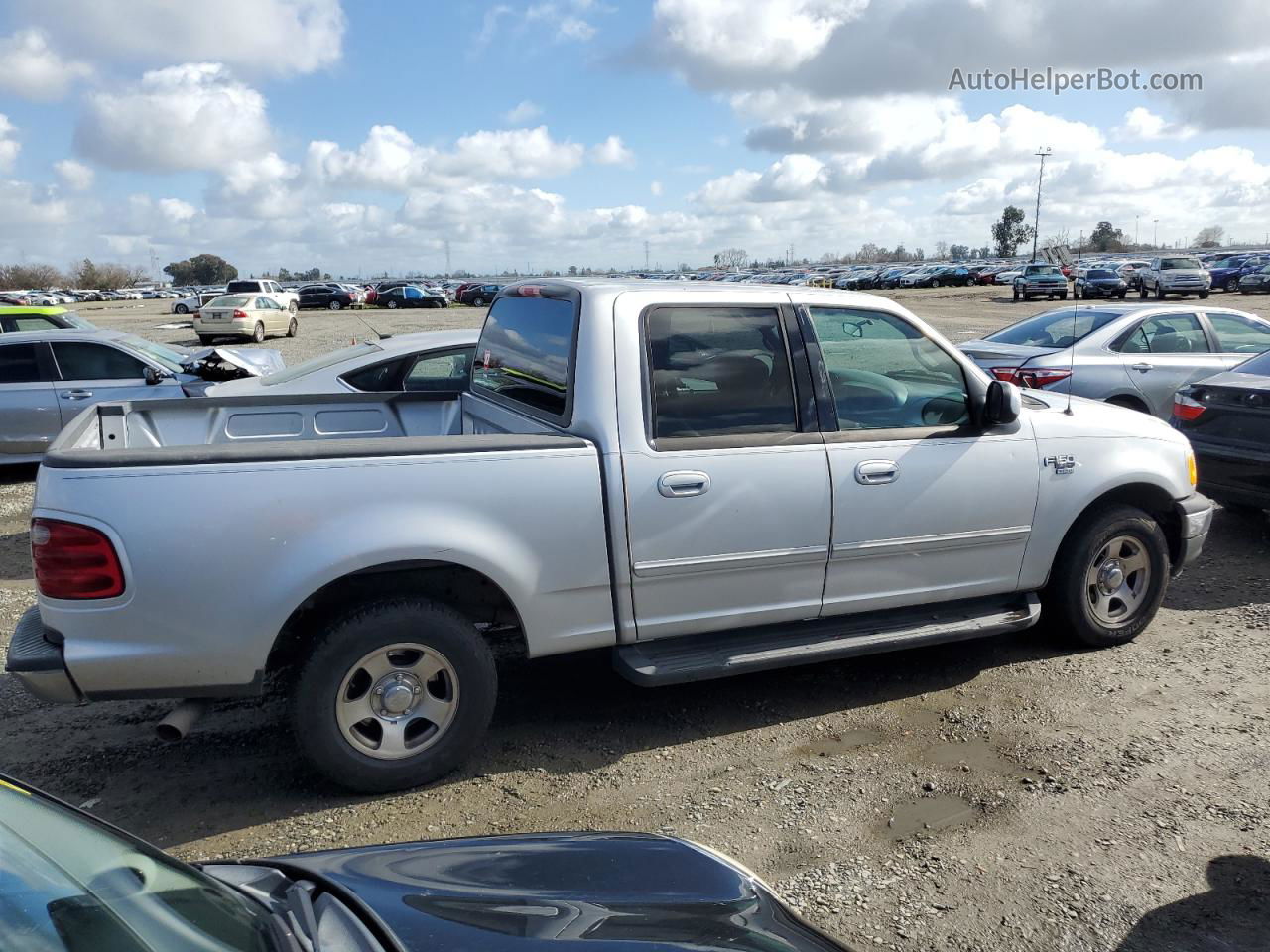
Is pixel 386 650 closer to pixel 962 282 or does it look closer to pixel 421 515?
pixel 421 515

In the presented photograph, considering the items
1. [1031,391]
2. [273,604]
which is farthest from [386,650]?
[1031,391]

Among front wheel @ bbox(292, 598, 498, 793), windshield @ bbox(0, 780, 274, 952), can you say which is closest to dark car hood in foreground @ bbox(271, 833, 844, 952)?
windshield @ bbox(0, 780, 274, 952)

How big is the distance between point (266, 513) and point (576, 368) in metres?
1.39

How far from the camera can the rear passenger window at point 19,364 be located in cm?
953

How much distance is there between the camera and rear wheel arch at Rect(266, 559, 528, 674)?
373 cm

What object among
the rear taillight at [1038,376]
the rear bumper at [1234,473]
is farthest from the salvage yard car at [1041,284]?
the rear bumper at [1234,473]

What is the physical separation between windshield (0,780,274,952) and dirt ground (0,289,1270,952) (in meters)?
1.95

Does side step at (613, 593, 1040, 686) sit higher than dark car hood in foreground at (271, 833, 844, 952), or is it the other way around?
dark car hood in foreground at (271, 833, 844, 952)

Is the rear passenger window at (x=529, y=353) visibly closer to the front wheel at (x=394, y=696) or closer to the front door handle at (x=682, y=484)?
the front door handle at (x=682, y=484)

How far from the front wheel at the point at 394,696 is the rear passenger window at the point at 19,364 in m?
7.69

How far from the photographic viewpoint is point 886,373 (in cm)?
482

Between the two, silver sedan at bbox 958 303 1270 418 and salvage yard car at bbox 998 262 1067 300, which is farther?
salvage yard car at bbox 998 262 1067 300

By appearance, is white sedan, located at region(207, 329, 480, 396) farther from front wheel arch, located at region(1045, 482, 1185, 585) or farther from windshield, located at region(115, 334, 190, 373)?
front wheel arch, located at region(1045, 482, 1185, 585)

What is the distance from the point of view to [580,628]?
4.08 meters
